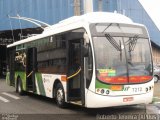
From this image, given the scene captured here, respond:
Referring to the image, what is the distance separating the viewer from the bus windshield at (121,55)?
1177 cm

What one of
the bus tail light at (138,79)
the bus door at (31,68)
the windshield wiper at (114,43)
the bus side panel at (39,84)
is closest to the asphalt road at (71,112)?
the bus tail light at (138,79)

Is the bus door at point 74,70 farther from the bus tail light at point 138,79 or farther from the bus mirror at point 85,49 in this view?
the bus tail light at point 138,79

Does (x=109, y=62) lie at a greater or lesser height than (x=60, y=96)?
greater

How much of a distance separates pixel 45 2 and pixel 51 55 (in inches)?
1388

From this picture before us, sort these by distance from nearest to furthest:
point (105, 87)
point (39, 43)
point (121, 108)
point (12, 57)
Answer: point (105, 87)
point (121, 108)
point (39, 43)
point (12, 57)

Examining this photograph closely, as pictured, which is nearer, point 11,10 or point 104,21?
point 104,21

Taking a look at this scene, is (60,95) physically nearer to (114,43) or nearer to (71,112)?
(71,112)

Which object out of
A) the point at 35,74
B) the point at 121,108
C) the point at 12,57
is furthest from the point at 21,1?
the point at 121,108

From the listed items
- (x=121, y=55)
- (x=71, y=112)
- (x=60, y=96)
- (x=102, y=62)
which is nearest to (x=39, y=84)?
(x=60, y=96)

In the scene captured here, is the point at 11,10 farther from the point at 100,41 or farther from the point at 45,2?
the point at 100,41

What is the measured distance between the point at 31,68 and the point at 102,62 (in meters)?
6.61

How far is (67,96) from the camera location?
1318cm

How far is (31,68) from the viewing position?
58.3ft

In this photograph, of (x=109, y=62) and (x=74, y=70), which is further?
(x=74, y=70)
